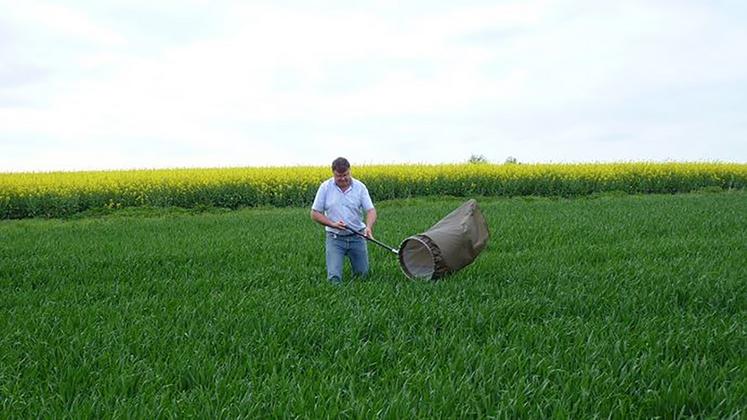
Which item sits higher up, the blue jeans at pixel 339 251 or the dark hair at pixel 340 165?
the dark hair at pixel 340 165

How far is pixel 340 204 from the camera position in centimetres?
798

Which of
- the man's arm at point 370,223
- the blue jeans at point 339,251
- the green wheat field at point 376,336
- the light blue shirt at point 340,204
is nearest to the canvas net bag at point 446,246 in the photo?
the green wheat field at point 376,336

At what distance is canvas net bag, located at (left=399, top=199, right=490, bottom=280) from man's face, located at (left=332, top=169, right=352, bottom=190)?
951mm

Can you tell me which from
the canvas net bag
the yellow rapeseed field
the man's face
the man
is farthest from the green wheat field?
the yellow rapeseed field

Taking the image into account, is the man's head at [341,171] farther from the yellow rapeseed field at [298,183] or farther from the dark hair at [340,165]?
the yellow rapeseed field at [298,183]

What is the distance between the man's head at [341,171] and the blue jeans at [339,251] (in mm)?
597

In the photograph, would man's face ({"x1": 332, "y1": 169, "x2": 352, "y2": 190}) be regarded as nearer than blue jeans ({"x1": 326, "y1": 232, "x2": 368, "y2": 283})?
Yes

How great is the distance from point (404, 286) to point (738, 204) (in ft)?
50.2

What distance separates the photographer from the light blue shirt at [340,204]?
799 centimetres

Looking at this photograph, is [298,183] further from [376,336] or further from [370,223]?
[376,336]

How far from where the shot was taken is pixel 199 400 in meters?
3.85

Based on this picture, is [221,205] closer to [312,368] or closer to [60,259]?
[60,259]

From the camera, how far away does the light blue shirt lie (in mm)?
7988

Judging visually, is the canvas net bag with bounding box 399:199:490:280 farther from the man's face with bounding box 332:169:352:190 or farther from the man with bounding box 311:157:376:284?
the man's face with bounding box 332:169:352:190
